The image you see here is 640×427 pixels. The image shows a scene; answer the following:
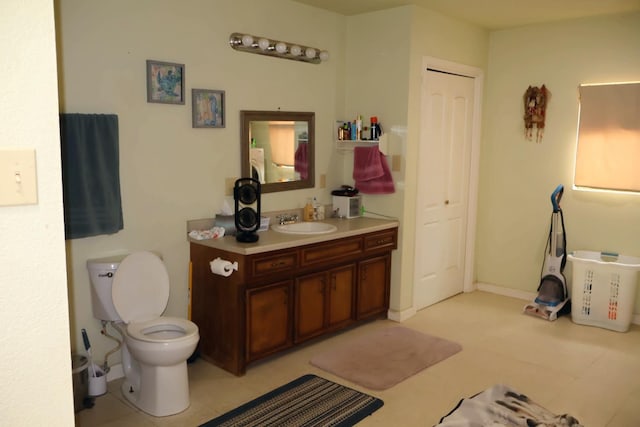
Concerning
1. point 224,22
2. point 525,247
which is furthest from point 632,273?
point 224,22

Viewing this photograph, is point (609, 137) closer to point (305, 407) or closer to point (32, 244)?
point (305, 407)

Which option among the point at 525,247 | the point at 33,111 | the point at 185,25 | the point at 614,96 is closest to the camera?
the point at 33,111

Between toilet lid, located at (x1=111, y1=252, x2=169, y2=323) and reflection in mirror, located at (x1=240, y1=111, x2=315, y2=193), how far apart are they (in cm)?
100

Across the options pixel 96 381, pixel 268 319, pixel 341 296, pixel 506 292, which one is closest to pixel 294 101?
pixel 341 296

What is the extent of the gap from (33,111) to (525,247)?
4.81 m

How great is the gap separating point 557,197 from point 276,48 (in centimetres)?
274

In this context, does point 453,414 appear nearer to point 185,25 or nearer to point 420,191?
point 420,191

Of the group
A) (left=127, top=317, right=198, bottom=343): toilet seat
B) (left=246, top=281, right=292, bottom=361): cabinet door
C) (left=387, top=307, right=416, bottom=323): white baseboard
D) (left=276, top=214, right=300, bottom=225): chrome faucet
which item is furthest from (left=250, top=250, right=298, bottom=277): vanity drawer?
(left=387, top=307, right=416, bottom=323): white baseboard

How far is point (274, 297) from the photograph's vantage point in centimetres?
354

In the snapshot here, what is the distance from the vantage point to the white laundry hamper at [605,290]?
A: 4320mm

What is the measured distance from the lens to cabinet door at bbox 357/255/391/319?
425 centimetres

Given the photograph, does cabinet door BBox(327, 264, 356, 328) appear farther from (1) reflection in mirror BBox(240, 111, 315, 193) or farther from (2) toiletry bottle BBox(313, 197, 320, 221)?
(1) reflection in mirror BBox(240, 111, 315, 193)

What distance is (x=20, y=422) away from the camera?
1296mm

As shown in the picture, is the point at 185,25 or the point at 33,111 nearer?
the point at 33,111
